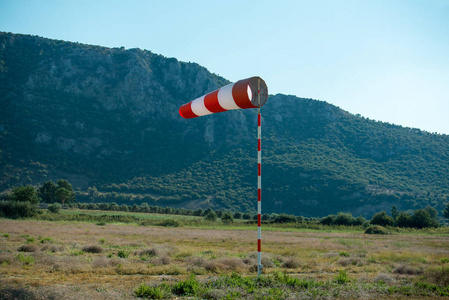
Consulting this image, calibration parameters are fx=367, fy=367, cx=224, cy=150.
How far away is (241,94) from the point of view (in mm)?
9031

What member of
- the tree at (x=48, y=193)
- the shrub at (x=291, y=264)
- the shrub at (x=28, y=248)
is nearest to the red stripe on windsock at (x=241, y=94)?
the shrub at (x=291, y=264)

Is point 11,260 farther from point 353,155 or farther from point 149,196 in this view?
point 353,155

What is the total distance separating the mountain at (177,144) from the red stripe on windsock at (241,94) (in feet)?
284

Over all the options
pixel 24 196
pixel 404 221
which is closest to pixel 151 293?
pixel 404 221

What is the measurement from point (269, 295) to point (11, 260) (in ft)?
29.8

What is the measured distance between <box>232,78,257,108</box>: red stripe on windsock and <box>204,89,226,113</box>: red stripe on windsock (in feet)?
2.11

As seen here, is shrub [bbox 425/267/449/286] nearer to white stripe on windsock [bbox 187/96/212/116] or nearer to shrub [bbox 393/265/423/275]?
shrub [bbox 393/265/423/275]

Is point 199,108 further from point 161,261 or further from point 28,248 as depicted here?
point 28,248

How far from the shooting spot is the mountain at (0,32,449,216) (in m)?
96.6

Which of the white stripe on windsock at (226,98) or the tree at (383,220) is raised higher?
the white stripe on windsock at (226,98)

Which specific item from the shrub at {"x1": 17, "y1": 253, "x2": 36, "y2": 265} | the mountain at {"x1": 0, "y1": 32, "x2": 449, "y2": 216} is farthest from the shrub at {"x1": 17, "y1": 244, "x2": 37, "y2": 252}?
the mountain at {"x1": 0, "y1": 32, "x2": 449, "y2": 216}

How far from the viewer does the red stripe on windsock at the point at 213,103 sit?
A: 9.69 m

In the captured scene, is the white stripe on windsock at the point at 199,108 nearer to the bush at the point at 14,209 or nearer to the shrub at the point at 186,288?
the shrub at the point at 186,288

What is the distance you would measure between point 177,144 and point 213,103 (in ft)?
354
